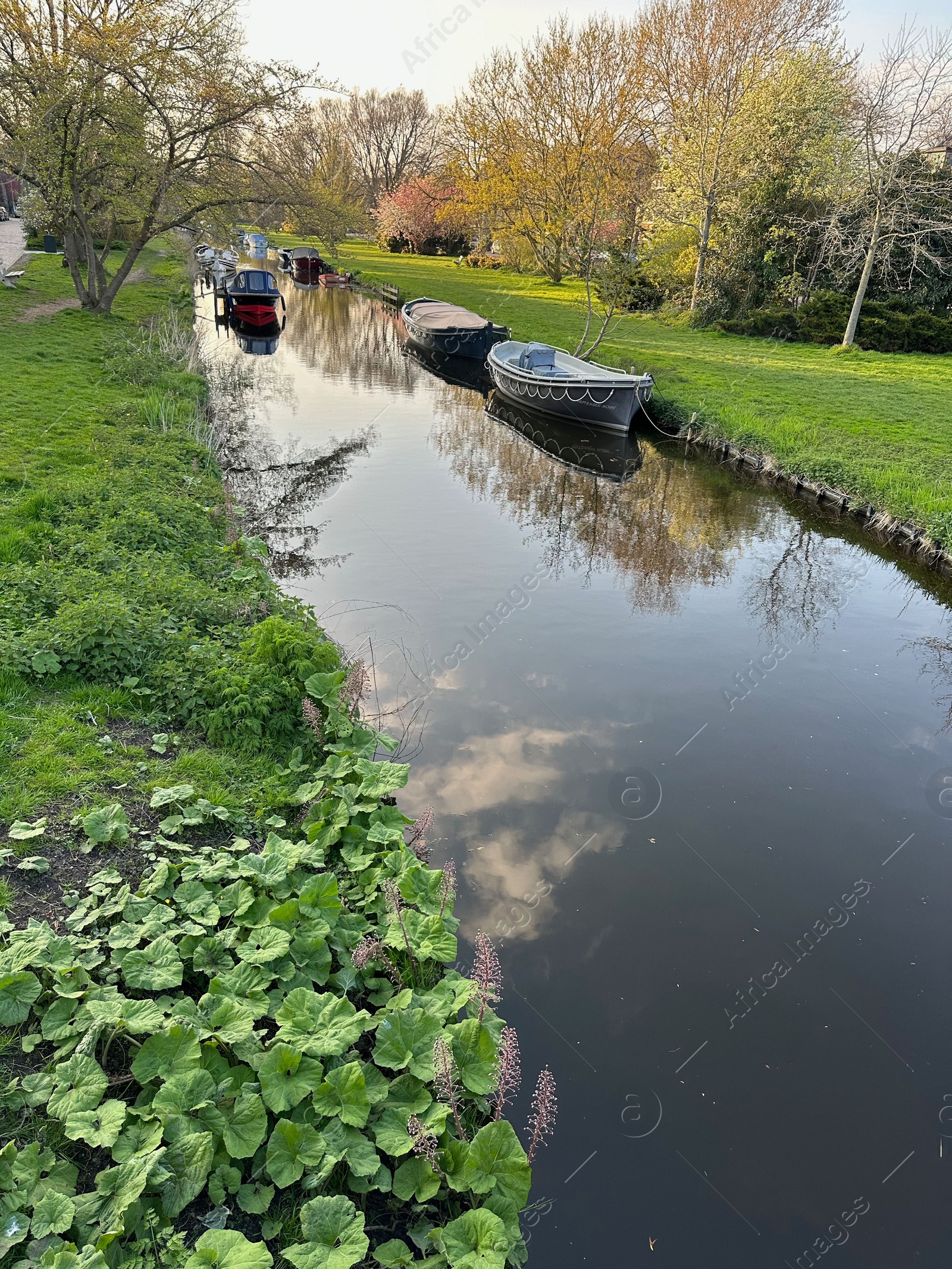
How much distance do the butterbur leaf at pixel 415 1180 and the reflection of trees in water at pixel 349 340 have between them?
20.0 metres

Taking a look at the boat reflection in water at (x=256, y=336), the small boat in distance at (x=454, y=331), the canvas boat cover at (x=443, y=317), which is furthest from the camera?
the boat reflection in water at (x=256, y=336)

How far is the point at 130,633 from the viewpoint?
6047 mm

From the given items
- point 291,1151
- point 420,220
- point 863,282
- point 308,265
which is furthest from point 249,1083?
point 420,220

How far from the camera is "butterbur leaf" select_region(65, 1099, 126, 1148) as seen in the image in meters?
2.79

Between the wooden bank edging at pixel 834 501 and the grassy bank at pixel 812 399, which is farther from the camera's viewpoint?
the grassy bank at pixel 812 399

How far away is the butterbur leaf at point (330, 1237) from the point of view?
2.63 metres

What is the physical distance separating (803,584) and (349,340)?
21.4m

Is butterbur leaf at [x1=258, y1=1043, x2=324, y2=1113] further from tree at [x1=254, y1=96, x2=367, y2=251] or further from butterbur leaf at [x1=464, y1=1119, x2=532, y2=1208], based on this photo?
tree at [x1=254, y1=96, x2=367, y2=251]

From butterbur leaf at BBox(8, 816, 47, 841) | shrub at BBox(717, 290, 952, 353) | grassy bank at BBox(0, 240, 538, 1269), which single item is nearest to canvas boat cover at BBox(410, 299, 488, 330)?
shrub at BBox(717, 290, 952, 353)

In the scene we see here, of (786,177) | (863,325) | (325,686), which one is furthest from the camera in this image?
(786,177)

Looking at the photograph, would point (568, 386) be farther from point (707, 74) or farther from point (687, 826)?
point (707, 74)

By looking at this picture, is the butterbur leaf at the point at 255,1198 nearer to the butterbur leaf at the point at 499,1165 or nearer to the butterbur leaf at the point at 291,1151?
the butterbur leaf at the point at 291,1151

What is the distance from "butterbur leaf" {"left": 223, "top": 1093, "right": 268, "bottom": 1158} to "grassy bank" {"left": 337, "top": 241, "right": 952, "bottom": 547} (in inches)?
430

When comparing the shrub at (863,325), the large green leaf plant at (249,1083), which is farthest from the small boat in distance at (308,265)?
the large green leaf plant at (249,1083)
